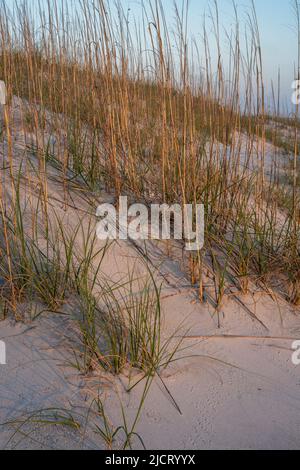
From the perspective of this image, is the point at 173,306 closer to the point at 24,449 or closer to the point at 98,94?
the point at 24,449

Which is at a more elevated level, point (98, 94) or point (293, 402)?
point (98, 94)

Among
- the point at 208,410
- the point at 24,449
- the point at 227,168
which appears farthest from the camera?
the point at 227,168

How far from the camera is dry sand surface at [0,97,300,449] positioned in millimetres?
1118

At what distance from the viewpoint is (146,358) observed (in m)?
1.30

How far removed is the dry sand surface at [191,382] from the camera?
112 cm

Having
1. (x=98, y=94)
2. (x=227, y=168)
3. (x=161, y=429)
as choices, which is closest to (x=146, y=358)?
(x=161, y=429)

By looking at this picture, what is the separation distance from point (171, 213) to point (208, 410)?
3.31 feet

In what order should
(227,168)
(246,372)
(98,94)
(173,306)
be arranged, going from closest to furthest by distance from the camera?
(246,372), (173,306), (227,168), (98,94)

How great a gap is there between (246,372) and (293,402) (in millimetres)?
160

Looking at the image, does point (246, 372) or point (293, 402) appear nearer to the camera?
point (293, 402)

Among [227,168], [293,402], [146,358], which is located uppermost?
[227,168]

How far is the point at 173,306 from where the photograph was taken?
164 centimetres

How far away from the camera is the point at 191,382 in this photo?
1.30 m

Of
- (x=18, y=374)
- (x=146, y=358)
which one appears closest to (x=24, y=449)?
(x=18, y=374)
